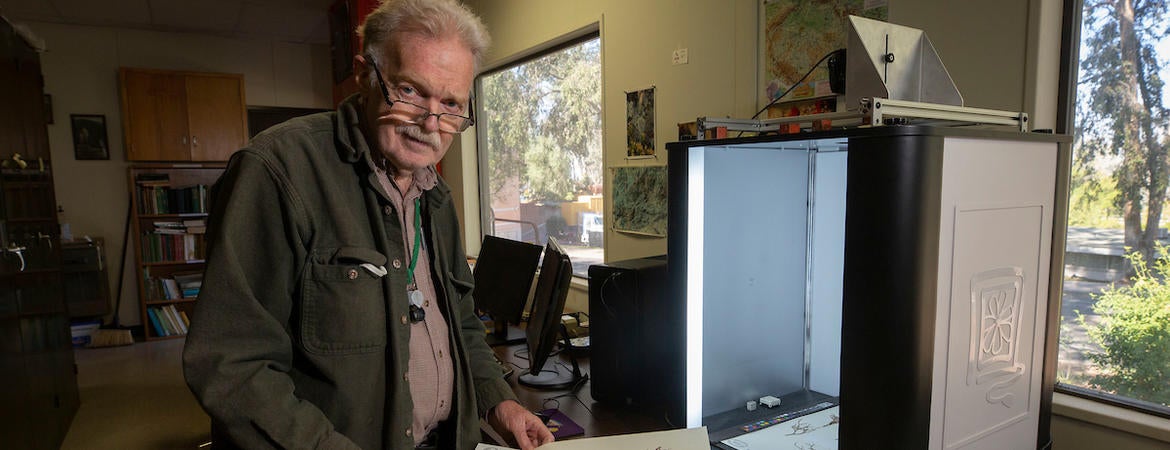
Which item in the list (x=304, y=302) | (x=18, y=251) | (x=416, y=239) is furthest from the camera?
(x=18, y=251)

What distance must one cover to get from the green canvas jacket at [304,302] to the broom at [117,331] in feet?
15.9

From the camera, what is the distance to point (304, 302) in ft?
2.89

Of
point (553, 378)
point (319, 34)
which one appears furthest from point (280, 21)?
point (553, 378)

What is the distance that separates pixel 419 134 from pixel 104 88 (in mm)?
5335

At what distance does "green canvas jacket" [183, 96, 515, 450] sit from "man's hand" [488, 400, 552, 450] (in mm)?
235

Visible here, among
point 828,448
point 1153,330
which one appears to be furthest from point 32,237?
point 1153,330

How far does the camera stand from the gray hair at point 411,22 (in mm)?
905

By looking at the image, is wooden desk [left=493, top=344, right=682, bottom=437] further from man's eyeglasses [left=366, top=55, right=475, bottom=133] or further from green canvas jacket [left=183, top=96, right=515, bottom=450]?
man's eyeglasses [left=366, top=55, right=475, bottom=133]

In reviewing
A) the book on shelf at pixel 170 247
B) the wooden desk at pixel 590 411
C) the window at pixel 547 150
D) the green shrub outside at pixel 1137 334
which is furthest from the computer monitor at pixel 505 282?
the book on shelf at pixel 170 247

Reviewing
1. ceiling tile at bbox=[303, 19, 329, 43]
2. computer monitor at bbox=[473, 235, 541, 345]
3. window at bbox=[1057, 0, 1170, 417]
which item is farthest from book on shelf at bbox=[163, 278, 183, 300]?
window at bbox=[1057, 0, 1170, 417]

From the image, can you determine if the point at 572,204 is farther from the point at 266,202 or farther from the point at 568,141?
the point at 266,202

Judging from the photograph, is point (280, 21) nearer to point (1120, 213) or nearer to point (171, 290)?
point (171, 290)

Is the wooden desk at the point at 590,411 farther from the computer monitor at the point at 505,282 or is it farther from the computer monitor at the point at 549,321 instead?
the computer monitor at the point at 505,282

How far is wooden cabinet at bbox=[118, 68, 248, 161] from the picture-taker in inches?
188
